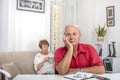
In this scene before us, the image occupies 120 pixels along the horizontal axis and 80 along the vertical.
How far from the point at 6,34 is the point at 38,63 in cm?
101

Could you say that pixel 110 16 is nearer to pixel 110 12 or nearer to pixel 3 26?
pixel 110 12

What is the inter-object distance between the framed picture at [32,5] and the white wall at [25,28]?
8cm

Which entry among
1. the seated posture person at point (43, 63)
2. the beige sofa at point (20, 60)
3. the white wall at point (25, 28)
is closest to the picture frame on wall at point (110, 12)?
the white wall at point (25, 28)

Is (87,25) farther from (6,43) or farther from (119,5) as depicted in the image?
(6,43)

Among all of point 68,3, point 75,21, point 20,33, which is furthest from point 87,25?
point 20,33

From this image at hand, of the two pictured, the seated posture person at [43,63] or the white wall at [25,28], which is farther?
the white wall at [25,28]

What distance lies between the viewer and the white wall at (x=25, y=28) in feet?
12.8

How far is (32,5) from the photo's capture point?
4.24 m

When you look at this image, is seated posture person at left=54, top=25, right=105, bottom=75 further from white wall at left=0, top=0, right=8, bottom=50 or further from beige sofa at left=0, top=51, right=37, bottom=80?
white wall at left=0, top=0, right=8, bottom=50

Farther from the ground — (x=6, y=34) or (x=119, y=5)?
(x=119, y=5)

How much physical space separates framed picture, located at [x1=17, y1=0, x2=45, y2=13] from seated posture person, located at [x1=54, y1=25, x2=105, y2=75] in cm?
223

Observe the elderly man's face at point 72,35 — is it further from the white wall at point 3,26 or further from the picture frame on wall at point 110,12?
the picture frame on wall at point 110,12

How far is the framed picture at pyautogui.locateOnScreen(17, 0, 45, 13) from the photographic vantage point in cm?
407

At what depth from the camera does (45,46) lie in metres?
3.45
